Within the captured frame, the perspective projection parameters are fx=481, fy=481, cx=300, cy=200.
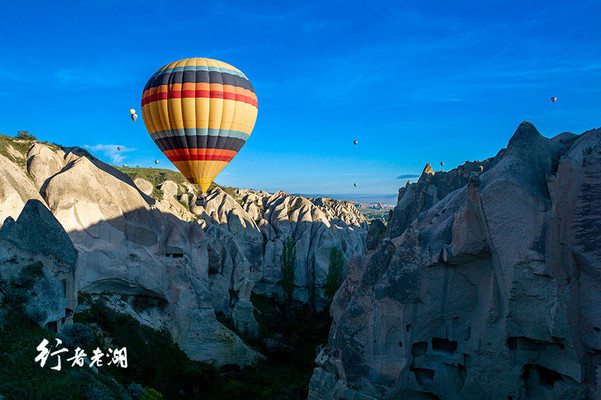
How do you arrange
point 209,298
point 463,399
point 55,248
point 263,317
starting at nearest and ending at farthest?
point 55,248, point 463,399, point 209,298, point 263,317

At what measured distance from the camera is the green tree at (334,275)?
48.6 m

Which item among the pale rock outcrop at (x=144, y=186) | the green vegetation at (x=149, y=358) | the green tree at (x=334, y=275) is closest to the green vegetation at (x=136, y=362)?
the green vegetation at (x=149, y=358)

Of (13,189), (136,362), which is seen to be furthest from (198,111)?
(136,362)

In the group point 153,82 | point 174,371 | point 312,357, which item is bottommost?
point 312,357

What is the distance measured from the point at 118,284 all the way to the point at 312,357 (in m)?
15.2

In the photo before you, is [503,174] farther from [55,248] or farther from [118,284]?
[118,284]

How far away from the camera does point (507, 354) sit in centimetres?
1452

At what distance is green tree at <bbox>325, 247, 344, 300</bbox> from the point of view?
4859cm

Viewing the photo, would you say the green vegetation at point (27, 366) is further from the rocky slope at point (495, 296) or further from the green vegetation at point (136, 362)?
the rocky slope at point (495, 296)

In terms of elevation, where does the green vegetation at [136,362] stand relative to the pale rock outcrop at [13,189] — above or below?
below

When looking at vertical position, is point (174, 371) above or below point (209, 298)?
below

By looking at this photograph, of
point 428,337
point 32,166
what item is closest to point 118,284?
point 32,166

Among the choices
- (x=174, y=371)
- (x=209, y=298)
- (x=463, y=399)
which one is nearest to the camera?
(x=463, y=399)

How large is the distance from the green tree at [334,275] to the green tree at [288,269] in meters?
3.76
